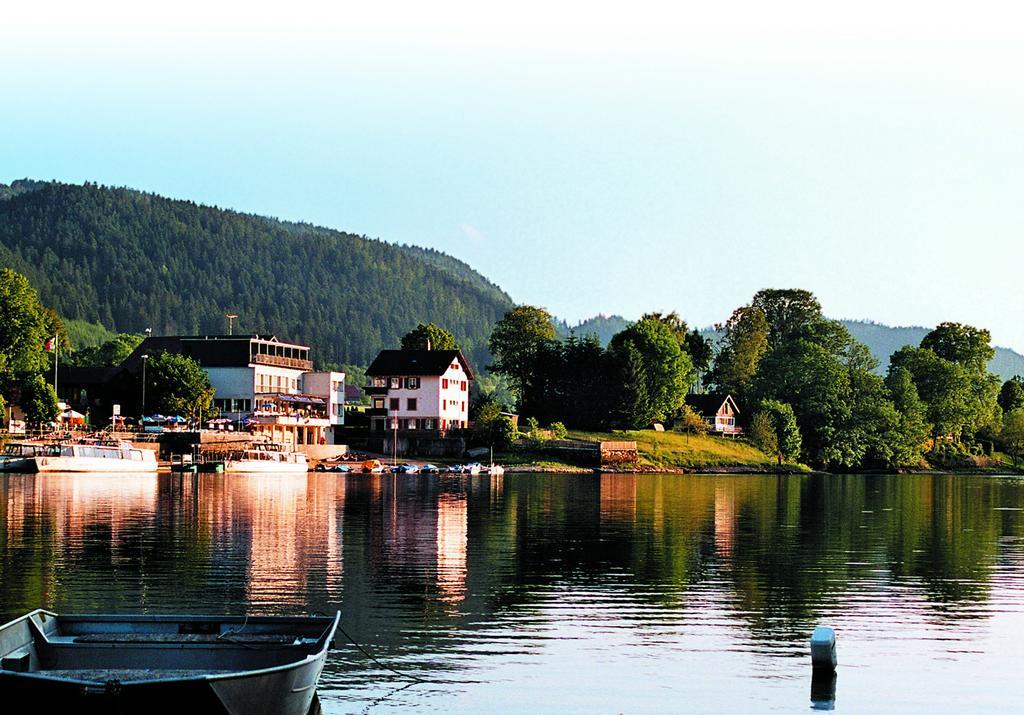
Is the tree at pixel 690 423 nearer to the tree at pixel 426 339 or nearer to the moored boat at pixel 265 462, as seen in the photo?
the tree at pixel 426 339

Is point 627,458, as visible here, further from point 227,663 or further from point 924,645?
point 227,663

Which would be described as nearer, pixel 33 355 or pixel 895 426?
pixel 33 355

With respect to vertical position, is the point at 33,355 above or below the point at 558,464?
above

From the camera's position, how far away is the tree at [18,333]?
13350 centimetres

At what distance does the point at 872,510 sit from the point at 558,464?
69568mm

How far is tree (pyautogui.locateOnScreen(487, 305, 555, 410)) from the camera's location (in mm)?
180250

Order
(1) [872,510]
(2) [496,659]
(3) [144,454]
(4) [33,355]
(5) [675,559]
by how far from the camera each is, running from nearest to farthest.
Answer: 1. (2) [496,659]
2. (5) [675,559]
3. (1) [872,510]
4. (3) [144,454]
5. (4) [33,355]

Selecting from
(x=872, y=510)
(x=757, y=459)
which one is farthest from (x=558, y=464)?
(x=872, y=510)

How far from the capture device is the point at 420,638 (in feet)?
100

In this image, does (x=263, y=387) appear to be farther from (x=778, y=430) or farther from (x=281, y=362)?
(x=778, y=430)

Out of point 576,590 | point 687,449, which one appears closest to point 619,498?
point 576,590

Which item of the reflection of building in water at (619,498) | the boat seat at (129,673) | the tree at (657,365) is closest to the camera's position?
the boat seat at (129,673)

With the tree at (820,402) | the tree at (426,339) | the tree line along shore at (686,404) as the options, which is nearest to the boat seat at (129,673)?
the tree line along shore at (686,404)

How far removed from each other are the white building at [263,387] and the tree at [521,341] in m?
25.9
